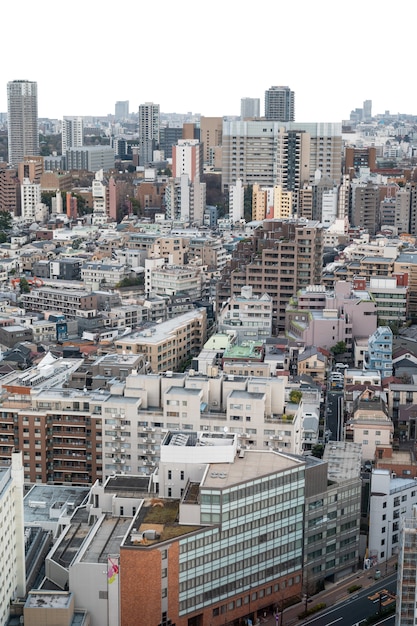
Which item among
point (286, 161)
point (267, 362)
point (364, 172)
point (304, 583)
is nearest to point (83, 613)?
point (304, 583)

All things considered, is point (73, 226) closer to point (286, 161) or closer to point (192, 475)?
point (286, 161)

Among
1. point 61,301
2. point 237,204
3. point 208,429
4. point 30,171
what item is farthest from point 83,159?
point 208,429

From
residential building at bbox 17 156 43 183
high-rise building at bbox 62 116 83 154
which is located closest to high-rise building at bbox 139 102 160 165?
high-rise building at bbox 62 116 83 154

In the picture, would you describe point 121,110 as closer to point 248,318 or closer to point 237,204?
point 237,204

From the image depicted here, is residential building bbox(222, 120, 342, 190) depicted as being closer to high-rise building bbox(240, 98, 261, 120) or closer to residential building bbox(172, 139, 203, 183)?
residential building bbox(172, 139, 203, 183)

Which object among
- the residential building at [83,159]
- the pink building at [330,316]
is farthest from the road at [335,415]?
the residential building at [83,159]

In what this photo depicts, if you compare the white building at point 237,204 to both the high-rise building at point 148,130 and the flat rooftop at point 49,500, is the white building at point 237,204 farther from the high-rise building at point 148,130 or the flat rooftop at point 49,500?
the flat rooftop at point 49,500
